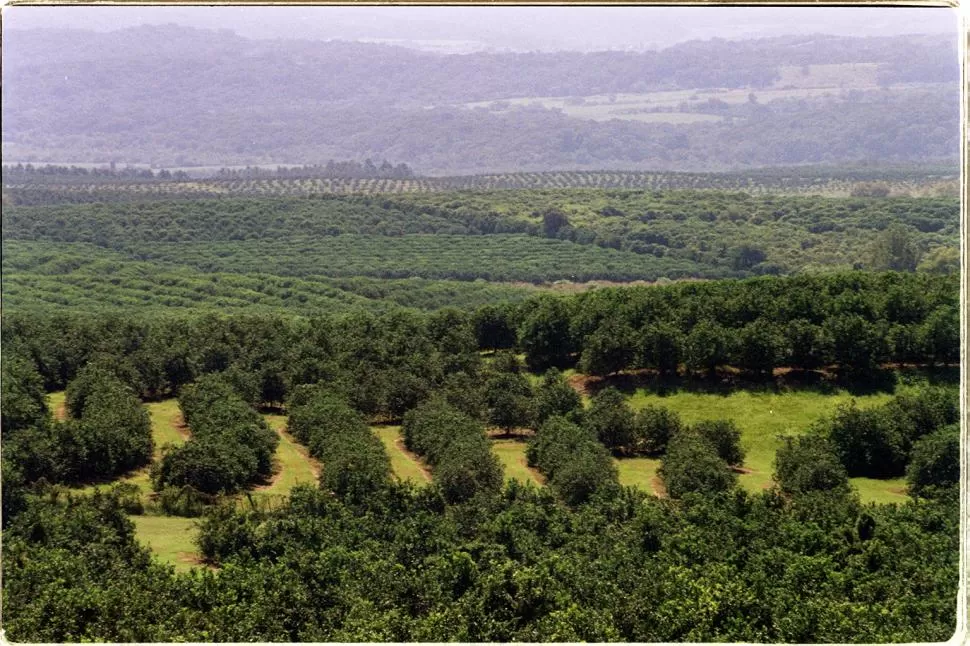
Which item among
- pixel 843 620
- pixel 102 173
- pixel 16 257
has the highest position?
pixel 102 173

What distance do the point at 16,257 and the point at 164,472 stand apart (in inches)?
2814

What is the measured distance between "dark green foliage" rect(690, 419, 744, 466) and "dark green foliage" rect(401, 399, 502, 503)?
7.92 metres

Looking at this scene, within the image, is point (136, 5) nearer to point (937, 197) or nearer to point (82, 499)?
point (82, 499)

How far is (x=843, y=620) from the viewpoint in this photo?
74.1ft

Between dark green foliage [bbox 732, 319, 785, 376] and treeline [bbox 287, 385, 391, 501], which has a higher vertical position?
dark green foliage [bbox 732, 319, 785, 376]

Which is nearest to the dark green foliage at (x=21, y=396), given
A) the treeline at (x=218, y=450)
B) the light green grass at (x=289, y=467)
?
the treeline at (x=218, y=450)

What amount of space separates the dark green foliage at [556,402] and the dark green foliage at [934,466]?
485 inches

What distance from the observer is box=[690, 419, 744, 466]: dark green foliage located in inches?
1596

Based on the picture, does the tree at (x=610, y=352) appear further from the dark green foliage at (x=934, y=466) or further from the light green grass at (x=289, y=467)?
the light green grass at (x=289, y=467)

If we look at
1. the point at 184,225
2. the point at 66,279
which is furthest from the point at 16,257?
the point at 184,225

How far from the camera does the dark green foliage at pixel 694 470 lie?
3653 centimetres

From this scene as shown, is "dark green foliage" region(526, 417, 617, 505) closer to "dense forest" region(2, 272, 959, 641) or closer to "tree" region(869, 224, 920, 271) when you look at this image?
"dense forest" region(2, 272, 959, 641)

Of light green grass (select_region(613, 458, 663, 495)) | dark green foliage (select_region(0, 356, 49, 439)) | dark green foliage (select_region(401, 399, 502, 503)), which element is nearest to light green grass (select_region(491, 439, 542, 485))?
dark green foliage (select_region(401, 399, 502, 503))

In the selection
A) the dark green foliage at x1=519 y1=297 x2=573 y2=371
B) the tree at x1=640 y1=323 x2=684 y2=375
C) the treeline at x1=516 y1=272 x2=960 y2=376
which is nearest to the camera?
the treeline at x1=516 y1=272 x2=960 y2=376
